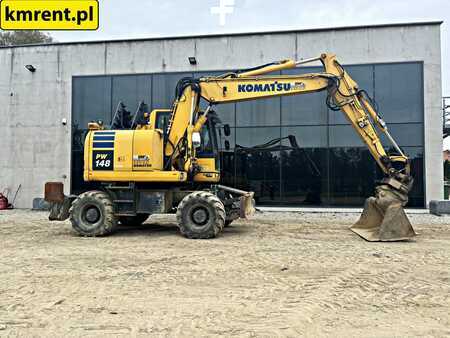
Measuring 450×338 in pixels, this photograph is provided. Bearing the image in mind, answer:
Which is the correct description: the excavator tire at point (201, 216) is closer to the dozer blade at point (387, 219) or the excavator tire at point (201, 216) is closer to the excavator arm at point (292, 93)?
the excavator arm at point (292, 93)

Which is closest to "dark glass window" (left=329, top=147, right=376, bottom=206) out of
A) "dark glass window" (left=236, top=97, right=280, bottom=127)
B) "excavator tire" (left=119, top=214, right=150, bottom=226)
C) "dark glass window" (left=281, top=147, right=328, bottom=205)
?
"dark glass window" (left=281, top=147, right=328, bottom=205)

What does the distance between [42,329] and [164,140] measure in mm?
6755

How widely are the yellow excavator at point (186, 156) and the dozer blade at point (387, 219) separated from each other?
0.13ft

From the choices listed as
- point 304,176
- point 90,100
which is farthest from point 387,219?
point 90,100

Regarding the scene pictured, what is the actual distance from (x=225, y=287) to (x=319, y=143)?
501 inches

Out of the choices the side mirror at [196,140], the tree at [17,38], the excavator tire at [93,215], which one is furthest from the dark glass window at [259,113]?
the tree at [17,38]

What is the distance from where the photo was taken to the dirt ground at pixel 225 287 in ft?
13.4

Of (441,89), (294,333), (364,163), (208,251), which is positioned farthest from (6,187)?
(441,89)

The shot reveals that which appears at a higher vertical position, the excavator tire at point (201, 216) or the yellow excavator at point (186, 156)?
the yellow excavator at point (186, 156)

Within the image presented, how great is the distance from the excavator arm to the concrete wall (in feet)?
25.5

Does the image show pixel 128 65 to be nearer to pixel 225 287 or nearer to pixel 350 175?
pixel 350 175

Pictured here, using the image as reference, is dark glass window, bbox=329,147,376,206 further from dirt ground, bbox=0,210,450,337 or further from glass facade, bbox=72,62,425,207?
dirt ground, bbox=0,210,450,337

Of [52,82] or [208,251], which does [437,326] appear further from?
[52,82]

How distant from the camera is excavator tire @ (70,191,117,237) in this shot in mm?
9914
